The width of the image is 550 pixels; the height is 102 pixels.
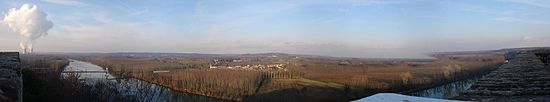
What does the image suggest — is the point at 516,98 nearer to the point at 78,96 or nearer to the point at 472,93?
the point at 472,93

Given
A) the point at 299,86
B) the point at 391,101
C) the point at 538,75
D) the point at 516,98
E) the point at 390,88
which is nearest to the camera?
the point at 391,101

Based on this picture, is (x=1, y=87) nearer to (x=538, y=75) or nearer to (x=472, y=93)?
(x=472, y=93)

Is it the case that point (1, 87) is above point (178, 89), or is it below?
above

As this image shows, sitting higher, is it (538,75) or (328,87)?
(538,75)

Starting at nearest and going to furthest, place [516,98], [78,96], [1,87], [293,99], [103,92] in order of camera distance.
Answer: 1. [1,87]
2. [516,98]
3. [78,96]
4. [103,92]
5. [293,99]

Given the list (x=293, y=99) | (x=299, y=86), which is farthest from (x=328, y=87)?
(x=293, y=99)

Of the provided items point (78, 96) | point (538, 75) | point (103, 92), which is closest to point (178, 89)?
point (103, 92)

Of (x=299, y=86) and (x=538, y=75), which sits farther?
(x=299, y=86)

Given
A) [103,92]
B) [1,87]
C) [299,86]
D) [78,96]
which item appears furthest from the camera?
[299,86]

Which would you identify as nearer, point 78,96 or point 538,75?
point 538,75
